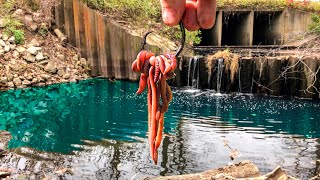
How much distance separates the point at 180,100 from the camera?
12.8 metres

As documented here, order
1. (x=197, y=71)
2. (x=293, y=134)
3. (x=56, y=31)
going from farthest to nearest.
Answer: (x=56, y=31) < (x=197, y=71) < (x=293, y=134)

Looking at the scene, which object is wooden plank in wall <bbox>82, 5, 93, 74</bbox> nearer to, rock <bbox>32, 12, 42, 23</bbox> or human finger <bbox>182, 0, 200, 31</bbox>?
rock <bbox>32, 12, 42, 23</bbox>

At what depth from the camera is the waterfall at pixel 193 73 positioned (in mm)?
15094

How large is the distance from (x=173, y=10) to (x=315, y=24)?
1718 centimetres

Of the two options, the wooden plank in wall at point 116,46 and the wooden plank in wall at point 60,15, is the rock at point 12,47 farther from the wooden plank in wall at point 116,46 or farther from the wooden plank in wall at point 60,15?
the wooden plank in wall at point 116,46

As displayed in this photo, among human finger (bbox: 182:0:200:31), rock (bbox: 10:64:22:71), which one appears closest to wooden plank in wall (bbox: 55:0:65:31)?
rock (bbox: 10:64:22:71)

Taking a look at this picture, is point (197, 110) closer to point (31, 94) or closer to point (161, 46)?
point (161, 46)

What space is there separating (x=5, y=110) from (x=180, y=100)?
218 inches

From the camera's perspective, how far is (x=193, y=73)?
15.2 m

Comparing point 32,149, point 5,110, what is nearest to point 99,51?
point 5,110

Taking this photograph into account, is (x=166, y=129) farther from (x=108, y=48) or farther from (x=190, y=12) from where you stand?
(x=190, y=12)

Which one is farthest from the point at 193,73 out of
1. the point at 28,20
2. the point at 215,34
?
the point at 28,20

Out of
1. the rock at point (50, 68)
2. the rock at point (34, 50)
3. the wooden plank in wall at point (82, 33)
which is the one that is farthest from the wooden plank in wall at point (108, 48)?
the rock at point (34, 50)

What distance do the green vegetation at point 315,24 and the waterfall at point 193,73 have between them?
5222 millimetres
